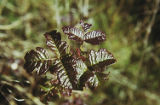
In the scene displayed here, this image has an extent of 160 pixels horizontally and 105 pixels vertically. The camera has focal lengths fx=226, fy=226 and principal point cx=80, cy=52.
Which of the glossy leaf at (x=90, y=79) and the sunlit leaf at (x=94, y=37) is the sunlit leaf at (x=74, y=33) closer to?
the sunlit leaf at (x=94, y=37)

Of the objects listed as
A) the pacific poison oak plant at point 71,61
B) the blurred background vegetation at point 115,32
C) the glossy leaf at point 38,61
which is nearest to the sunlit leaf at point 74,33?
the pacific poison oak plant at point 71,61

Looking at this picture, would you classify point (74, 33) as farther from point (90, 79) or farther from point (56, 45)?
point (90, 79)

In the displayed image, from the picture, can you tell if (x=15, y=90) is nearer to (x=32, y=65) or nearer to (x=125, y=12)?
(x=32, y=65)

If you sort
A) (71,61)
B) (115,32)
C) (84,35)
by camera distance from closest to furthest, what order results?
(71,61)
(84,35)
(115,32)

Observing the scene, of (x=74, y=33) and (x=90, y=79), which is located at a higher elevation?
(x=74, y=33)

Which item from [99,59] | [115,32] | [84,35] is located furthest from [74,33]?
[115,32]

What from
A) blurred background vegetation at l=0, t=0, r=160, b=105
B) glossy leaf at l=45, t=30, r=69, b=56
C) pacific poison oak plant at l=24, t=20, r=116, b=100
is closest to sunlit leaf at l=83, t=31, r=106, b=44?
pacific poison oak plant at l=24, t=20, r=116, b=100

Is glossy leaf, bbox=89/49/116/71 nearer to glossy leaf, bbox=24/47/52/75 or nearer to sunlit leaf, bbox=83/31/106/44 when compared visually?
sunlit leaf, bbox=83/31/106/44

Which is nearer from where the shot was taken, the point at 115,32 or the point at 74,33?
the point at 74,33
